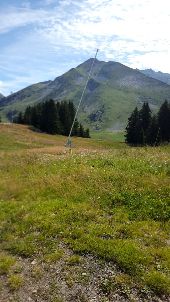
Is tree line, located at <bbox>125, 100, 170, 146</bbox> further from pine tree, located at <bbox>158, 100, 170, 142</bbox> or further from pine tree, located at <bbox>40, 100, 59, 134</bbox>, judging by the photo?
pine tree, located at <bbox>40, 100, 59, 134</bbox>

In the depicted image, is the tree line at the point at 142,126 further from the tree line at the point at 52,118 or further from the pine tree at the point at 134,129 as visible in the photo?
the tree line at the point at 52,118

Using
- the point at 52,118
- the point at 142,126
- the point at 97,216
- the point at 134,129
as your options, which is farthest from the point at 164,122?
the point at 97,216

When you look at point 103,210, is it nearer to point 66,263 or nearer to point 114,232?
point 114,232

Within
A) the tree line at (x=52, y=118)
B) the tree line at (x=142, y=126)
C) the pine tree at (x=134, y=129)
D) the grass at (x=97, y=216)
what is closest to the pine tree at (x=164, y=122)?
the tree line at (x=142, y=126)

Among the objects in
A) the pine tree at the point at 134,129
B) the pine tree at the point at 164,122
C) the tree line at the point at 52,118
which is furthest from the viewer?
the pine tree at the point at 134,129

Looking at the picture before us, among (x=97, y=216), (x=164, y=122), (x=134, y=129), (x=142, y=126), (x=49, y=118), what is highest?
(x=49, y=118)

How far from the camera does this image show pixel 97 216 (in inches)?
647

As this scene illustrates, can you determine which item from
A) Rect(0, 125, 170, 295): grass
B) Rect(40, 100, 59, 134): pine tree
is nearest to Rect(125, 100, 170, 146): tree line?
Rect(40, 100, 59, 134): pine tree

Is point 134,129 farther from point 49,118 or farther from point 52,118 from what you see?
point 49,118

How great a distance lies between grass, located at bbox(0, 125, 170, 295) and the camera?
515 inches

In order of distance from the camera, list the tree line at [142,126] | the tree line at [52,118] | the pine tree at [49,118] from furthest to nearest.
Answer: the tree line at [52,118] → the pine tree at [49,118] → the tree line at [142,126]

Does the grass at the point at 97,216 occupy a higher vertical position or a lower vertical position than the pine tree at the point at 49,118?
lower

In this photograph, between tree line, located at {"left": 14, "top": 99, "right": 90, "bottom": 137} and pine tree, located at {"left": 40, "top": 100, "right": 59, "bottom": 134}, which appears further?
tree line, located at {"left": 14, "top": 99, "right": 90, "bottom": 137}

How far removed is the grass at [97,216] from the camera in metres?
13.1
